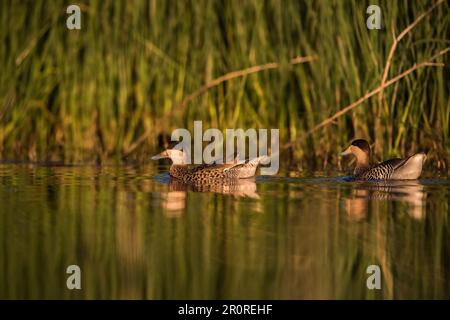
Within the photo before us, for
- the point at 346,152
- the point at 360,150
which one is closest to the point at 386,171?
the point at 360,150

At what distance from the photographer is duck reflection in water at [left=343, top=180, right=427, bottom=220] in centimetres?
780

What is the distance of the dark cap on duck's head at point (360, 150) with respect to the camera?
998 centimetres

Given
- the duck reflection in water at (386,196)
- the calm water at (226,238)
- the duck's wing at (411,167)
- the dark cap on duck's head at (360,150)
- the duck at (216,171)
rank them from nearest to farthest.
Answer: the calm water at (226,238) < the duck reflection in water at (386,196) < the duck's wing at (411,167) < the dark cap on duck's head at (360,150) < the duck at (216,171)

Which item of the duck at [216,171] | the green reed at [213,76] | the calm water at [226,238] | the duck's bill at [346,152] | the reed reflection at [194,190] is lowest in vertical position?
the calm water at [226,238]

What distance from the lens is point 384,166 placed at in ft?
32.0

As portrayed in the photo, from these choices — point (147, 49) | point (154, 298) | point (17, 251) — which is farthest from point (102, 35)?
point (154, 298)

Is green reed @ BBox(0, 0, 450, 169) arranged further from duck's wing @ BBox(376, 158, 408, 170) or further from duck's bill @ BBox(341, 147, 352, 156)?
duck's wing @ BBox(376, 158, 408, 170)

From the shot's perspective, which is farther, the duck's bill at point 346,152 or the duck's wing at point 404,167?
the duck's bill at point 346,152

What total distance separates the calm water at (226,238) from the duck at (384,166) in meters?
0.10

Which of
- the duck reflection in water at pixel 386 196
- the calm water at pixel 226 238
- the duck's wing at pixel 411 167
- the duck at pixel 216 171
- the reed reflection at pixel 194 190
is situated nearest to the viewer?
the calm water at pixel 226 238

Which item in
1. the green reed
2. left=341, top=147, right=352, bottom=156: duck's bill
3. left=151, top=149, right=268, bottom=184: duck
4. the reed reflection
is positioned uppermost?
the green reed

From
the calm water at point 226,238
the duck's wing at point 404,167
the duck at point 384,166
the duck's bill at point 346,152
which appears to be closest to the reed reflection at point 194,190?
the calm water at point 226,238

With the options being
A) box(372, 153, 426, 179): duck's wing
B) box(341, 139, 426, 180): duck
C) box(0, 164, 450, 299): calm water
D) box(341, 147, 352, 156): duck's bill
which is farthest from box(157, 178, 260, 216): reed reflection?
box(372, 153, 426, 179): duck's wing

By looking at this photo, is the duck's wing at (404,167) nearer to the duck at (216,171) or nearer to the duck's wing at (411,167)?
the duck's wing at (411,167)
